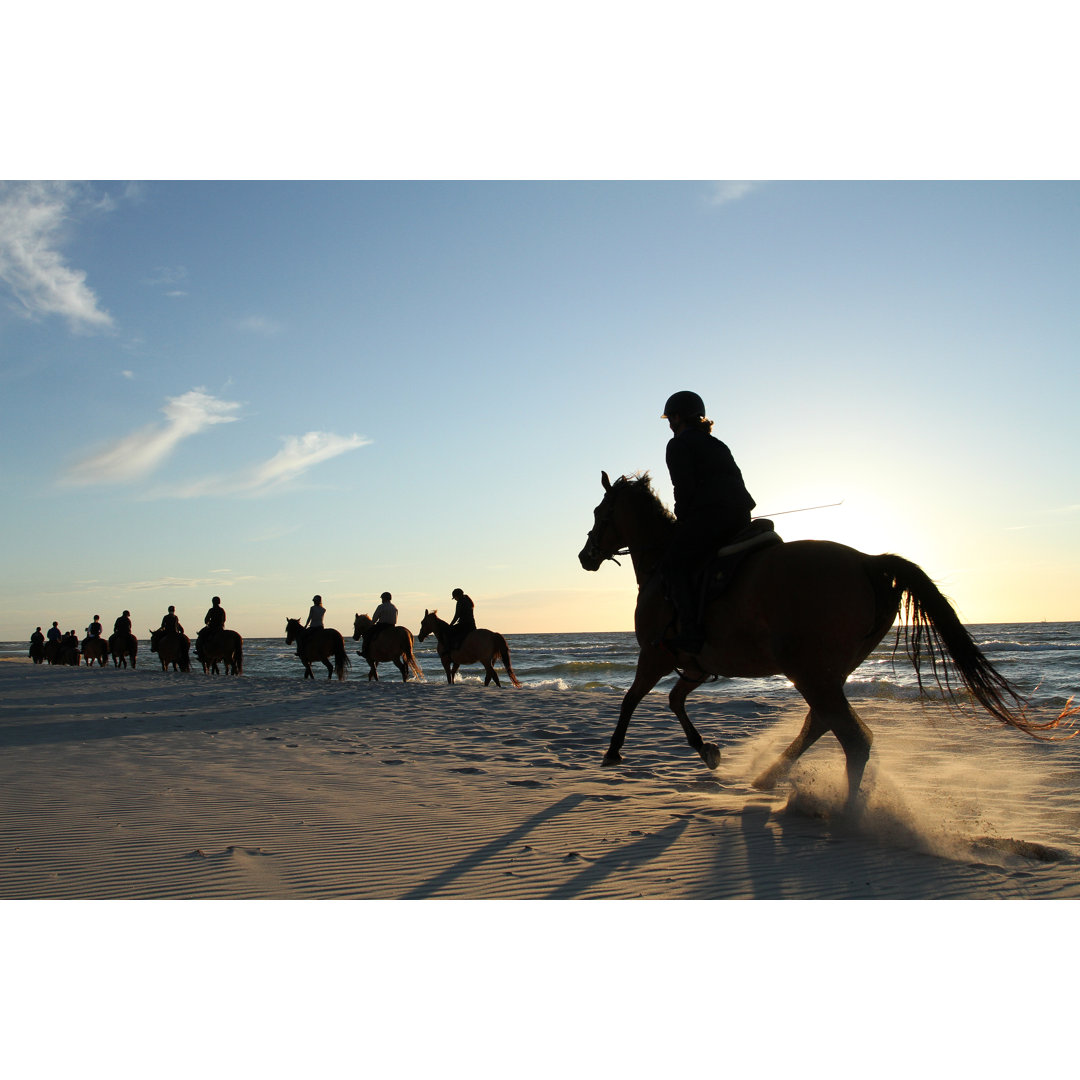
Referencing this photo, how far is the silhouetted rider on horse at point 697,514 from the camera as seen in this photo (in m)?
6.04

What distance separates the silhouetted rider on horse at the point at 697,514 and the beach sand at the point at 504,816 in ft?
4.76

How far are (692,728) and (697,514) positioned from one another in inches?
76.3

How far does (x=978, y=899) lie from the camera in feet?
11.8

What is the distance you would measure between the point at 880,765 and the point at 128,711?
10.6m

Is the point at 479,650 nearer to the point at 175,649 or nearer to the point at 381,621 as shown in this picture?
the point at 381,621

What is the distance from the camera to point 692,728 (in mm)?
6777

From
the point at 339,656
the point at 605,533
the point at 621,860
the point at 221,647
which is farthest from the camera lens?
the point at 221,647

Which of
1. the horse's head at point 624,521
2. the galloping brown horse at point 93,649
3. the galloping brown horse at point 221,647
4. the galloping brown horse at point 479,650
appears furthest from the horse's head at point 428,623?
the galloping brown horse at point 93,649

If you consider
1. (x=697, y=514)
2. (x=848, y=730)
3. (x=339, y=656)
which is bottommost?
(x=339, y=656)

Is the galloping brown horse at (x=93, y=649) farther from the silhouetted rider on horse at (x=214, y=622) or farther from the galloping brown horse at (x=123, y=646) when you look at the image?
the silhouetted rider on horse at (x=214, y=622)

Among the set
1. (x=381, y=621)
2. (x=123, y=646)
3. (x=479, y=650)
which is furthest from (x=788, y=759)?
(x=123, y=646)

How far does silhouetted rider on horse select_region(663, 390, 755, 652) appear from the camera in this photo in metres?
6.04

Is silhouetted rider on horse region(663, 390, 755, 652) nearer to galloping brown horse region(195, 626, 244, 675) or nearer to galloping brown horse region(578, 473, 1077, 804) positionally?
galloping brown horse region(578, 473, 1077, 804)

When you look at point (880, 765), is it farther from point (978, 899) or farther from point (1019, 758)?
point (978, 899)
